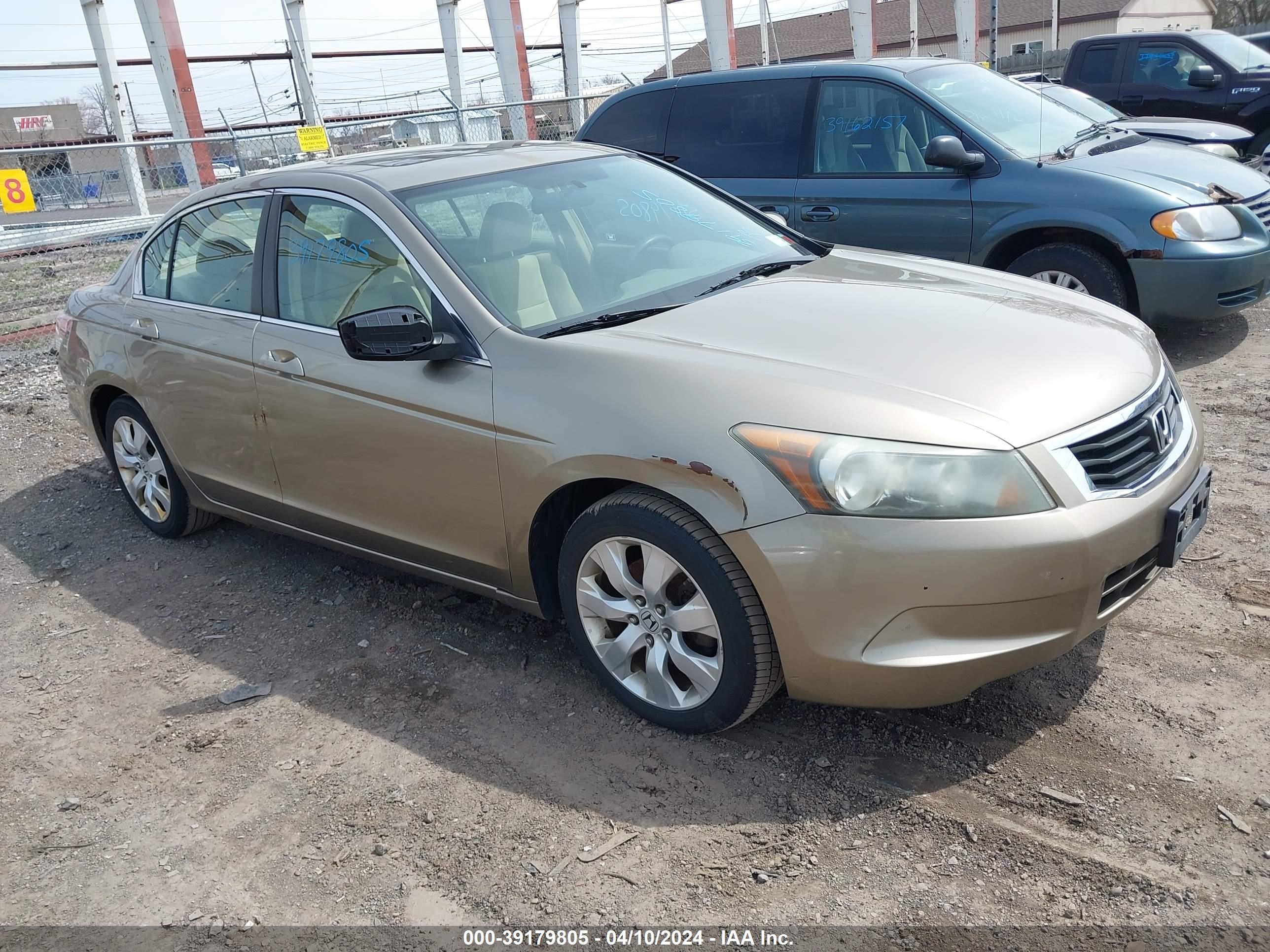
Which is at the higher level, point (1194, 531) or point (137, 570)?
point (1194, 531)

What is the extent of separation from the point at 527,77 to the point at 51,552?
80.0ft

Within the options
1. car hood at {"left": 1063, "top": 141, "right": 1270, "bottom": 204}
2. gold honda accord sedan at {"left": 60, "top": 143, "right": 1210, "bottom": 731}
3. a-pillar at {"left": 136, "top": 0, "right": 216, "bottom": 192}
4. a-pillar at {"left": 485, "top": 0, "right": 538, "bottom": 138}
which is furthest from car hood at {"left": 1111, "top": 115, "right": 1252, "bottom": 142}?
a-pillar at {"left": 485, "top": 0, "right": 538, "bottom": 138}

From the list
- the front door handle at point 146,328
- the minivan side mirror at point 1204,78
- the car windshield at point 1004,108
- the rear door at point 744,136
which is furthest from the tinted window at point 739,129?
the minivan side mirror at point 1204,78

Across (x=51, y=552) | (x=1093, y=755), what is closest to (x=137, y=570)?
(x=51, y=552)

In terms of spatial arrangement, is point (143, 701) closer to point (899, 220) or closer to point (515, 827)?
point (515, 827)

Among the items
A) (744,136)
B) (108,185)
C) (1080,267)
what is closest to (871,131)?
(744,136)

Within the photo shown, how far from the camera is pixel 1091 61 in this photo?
39.4 ft

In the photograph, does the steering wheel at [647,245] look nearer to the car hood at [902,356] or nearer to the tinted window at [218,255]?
the car hood at [902,356]

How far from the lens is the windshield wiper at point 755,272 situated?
3.63 meters

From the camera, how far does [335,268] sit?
379 cm

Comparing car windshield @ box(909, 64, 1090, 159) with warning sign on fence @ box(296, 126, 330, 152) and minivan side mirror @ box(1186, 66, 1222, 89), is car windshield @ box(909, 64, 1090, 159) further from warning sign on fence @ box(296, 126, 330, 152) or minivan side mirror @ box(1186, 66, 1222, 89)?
warning sign on fence @ box(296, 126, 330, 152)

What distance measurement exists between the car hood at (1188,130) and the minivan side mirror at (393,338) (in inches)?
258

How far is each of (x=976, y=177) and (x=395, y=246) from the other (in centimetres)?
413

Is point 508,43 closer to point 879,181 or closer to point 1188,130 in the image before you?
point 1188,130
